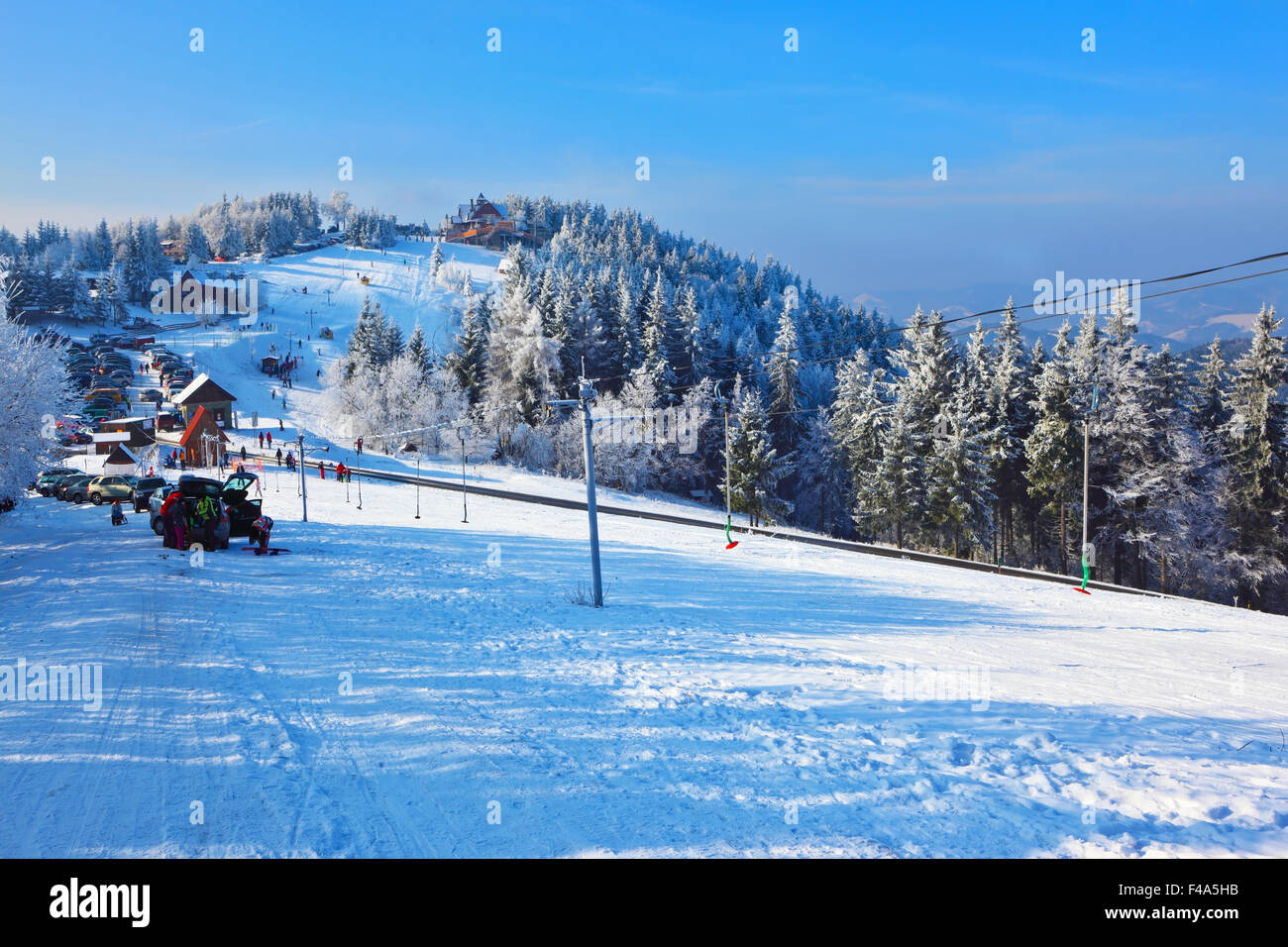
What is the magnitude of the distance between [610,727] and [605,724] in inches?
4.7

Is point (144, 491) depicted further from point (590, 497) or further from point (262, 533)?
point (590, 497)

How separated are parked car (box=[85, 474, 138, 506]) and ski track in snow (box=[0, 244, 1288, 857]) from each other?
19.2 metres

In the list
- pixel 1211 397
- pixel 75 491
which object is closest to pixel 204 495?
pixel 75 491

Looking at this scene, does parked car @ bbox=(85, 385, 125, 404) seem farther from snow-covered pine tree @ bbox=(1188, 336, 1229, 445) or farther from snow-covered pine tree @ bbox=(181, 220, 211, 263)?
snow-covered pine tree @ bbox=(181, 220, 211, 263)

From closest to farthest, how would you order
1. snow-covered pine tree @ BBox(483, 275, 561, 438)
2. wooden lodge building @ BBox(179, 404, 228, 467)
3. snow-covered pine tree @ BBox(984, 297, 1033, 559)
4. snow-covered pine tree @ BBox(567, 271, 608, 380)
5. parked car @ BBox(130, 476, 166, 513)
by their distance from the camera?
parked car @ BBox(130, 476, 166, 513)
snow-covered pine tree @ BBox(984, 297, 1033, 559)
wooden lodge building @ BBox(179, 404, 228, 467)
snow-covered pine tree @ BBox(483, 275, 561, 438)
snow-covered pine tree @ BBox(567, 271, 608, 380)

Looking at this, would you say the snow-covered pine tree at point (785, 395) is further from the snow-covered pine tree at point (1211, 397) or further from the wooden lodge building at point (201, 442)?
the wooden lodge building at point (201, 442)

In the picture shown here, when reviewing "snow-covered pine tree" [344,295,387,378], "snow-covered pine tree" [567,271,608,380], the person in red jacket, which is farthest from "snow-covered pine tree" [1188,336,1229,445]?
"snow-covered pine tree" [344,295,387,378]

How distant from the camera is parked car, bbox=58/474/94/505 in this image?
39094mm

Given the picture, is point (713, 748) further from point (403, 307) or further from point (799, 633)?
point (403, 307)

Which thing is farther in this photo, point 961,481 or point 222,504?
point 961,481

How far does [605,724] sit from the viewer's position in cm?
880

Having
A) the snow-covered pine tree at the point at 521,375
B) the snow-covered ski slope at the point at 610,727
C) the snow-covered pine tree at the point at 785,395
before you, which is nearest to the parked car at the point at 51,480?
the snow-covered ski slope at the point at 610,727
